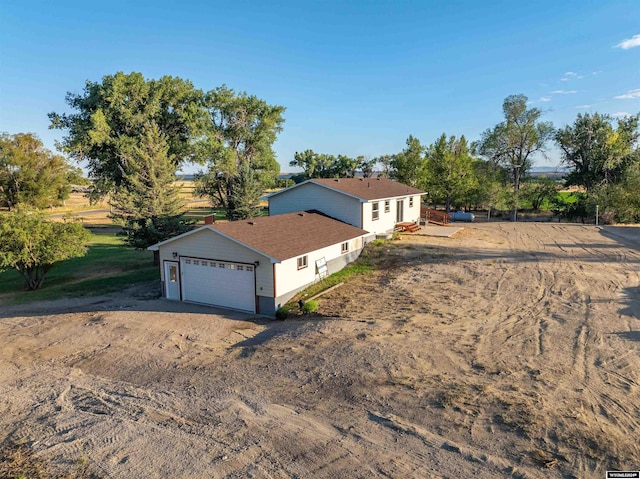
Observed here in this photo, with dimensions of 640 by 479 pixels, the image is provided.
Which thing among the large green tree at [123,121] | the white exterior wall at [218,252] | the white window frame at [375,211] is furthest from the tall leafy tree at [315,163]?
the white exterior wall at [218,252]

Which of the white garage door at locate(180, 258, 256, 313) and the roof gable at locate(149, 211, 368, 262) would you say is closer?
the roof gable at locate(149, 211, 368, 262)

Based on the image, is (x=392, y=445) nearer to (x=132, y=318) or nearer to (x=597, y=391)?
(x=597, y=391)

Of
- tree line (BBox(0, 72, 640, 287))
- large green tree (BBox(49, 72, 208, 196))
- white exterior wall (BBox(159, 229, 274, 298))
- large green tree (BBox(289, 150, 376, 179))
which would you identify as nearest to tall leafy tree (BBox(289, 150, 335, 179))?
large green tree (BBox(289, 150, 376, 179))

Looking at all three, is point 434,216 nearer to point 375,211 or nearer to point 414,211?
point 414,211

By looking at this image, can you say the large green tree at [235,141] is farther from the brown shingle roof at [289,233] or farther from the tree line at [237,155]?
the brown shingle roof at [289,233]

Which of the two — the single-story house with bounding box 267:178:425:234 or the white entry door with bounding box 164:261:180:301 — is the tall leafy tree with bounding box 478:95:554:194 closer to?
the single-story house with bounding box 267:178:425:234

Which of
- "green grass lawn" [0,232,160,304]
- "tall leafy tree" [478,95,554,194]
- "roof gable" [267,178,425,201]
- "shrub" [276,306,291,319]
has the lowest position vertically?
"green grass lawn" [0,232,160,304]
